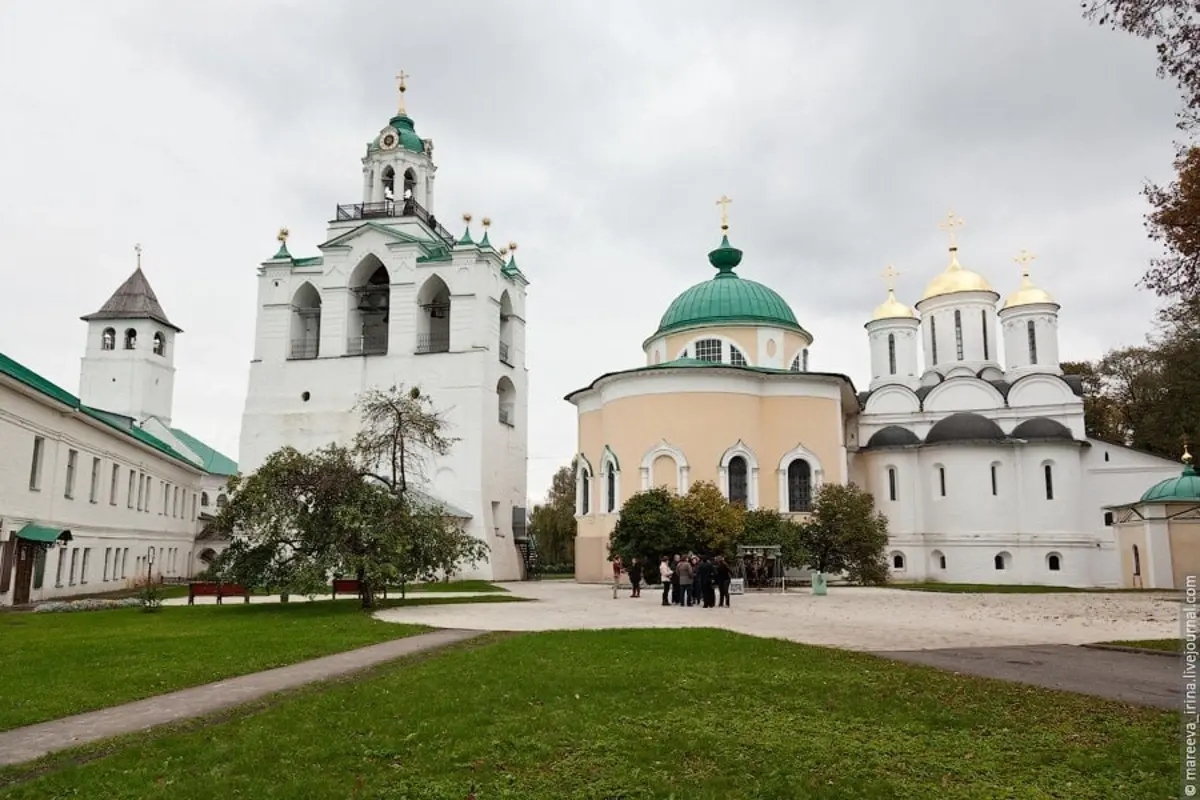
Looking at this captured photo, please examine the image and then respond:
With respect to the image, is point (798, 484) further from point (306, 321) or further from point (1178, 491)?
point (306, 321)

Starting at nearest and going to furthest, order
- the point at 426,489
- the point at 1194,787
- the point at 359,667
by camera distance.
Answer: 1. the point at 1194,787
2. the point at 359,667
3. the point at 426,489

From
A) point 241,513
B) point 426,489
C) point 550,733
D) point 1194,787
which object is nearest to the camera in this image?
point 1194,787

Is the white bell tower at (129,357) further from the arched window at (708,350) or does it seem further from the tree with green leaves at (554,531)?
the arched window at (708,350)

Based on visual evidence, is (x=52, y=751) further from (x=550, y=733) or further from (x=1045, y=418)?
(x=1045, y=418)

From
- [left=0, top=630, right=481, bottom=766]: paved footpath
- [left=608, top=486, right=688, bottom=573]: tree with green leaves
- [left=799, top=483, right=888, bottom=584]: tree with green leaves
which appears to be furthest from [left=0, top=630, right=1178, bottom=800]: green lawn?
[left=799, top=483, right=888, bottom=584]: tree with green leaves

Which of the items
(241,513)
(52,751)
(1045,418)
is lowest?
(52,751)

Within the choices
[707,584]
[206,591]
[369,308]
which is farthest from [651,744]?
[369,308]

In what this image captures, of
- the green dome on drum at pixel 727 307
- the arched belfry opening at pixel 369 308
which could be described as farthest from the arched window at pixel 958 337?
the arched belfry opening at pixel 369 308

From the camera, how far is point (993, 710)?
27.0ft

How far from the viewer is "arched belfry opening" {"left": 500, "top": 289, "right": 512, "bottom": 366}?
153 feet

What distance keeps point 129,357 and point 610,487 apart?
37.2m

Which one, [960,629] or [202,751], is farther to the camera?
[960,629]

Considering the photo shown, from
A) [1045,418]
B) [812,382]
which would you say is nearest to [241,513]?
[812,382]

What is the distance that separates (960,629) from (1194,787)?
36.5ft
